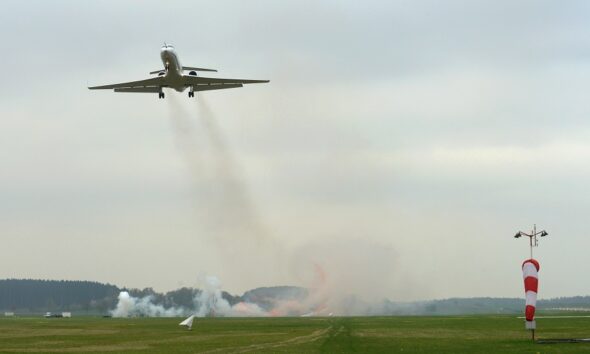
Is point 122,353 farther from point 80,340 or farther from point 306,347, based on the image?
point 80,340

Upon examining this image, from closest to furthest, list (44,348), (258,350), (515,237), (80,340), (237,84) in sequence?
(258,350) → (515,237) → (44,348) → (80,340) → (237,84)

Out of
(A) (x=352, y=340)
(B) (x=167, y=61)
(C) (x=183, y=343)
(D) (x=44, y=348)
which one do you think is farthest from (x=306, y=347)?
(B) (x=167, y=61)

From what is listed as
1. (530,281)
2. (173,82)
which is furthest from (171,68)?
(530,281)

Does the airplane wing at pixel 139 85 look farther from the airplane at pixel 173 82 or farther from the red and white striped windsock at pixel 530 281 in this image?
the red and white striped windsock at pixel 530 281

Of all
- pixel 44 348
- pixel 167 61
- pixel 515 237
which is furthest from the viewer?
pixel 167 61

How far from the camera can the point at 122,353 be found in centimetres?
6269

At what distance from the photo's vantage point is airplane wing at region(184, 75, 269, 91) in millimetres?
97500

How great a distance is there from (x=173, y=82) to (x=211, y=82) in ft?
15.4

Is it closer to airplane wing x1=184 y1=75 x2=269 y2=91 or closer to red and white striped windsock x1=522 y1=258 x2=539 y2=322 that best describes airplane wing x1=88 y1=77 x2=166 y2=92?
airplane wing x1=184 y1=75 x2=269 y2=91

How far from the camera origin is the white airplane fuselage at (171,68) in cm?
9338

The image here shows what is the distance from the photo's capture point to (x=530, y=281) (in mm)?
61938

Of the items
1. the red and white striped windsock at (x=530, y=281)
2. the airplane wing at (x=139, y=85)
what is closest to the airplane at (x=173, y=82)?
the airplane wing at (x=139, y=85)

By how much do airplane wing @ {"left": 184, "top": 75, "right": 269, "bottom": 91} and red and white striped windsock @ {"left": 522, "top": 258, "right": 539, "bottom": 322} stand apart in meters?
44.5

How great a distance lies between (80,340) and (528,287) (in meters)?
47.4
